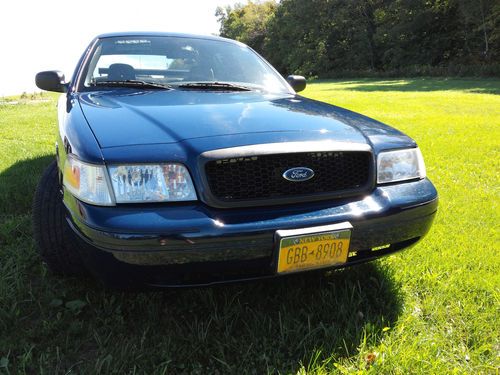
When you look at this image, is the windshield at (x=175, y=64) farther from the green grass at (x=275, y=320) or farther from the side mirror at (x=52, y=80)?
the green grass at (x=275, y=320)

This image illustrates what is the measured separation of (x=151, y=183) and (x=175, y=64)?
157 centimetres

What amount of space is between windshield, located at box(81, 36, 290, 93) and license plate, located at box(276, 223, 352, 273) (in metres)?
1.36

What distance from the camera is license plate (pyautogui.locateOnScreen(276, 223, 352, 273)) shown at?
1.49m

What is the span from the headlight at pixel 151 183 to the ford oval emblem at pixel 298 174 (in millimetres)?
375

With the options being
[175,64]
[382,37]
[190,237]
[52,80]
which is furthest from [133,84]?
[382,37]

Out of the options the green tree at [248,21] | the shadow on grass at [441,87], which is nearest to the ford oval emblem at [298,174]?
the shadow on grass at [441,87]

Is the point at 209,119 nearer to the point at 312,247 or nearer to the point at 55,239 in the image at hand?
the point at 312,247

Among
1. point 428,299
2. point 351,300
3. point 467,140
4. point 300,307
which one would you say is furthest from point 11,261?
point 467,140

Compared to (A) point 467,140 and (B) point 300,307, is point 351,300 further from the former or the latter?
(A) point 467,140

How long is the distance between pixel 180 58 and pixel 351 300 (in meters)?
1.97

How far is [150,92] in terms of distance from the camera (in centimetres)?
235

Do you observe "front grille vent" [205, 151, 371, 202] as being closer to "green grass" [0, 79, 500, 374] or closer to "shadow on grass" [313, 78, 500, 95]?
"green grass" [0, 79, 500, 374]

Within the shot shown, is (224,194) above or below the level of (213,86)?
below

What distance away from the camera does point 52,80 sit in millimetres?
2975
